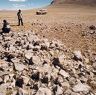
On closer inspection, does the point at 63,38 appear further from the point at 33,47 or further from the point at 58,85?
the point at 58,85

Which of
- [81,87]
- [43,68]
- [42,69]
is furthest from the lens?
[43,68]

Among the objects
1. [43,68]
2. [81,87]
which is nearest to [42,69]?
[43,68]

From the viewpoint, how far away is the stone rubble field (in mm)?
17312

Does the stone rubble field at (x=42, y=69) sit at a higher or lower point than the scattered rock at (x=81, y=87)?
higher

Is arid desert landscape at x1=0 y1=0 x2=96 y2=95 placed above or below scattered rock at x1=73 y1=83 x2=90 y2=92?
above

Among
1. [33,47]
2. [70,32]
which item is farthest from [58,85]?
[70,32]

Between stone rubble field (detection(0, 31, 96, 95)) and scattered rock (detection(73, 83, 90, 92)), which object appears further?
scattered rock (detection(73, 83, 90, 92))

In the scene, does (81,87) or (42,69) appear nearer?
(81,87)

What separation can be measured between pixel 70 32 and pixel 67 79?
42.5 feet

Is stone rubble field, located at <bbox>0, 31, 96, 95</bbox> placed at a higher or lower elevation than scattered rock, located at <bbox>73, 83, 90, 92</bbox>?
higher

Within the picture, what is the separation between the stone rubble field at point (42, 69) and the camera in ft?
56.8

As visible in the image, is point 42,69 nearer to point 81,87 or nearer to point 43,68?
point 43,68

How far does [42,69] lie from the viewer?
1869 cm

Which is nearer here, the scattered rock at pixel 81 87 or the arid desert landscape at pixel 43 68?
the arid desert landscape at pixel 43 68
